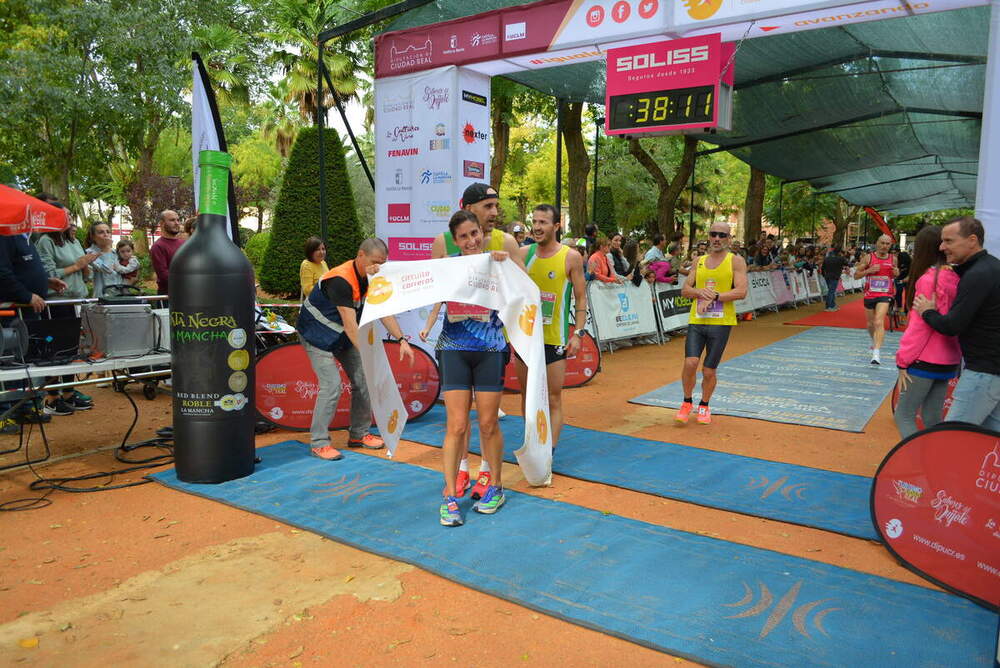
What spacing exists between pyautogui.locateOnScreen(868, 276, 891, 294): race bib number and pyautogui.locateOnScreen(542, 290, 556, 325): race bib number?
23.7 feet

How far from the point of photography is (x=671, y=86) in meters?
7.58

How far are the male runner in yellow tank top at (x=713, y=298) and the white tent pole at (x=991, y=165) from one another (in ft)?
7.90

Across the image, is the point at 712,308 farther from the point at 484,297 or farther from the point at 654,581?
the point at 654,581

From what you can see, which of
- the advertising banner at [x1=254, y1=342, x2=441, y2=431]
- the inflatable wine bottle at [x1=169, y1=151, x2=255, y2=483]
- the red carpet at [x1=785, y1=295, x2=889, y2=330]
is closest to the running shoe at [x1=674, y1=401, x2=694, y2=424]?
the advertising banner at [x1=254, y1=342, x2=441, y2=431]

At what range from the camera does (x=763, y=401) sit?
8586 mm

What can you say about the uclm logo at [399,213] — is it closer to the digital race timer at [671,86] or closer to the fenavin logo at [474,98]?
the fenavin logo at [474,98]

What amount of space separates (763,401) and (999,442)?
16.1ft

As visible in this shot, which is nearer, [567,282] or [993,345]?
[993,345]

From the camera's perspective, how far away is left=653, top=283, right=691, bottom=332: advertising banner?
1391 centimetres

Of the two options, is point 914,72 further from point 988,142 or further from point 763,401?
point 988,142

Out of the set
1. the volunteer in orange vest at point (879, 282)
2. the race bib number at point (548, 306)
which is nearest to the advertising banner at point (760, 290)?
the volunteer in orange vest at point (879, 282)

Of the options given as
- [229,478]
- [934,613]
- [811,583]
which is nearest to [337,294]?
[229,478]

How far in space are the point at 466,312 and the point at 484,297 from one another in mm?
153

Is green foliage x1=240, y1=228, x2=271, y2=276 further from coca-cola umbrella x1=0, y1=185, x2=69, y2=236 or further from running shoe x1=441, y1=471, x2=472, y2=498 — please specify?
running shoe x1=441, y1=471, x2=472, y2=498
